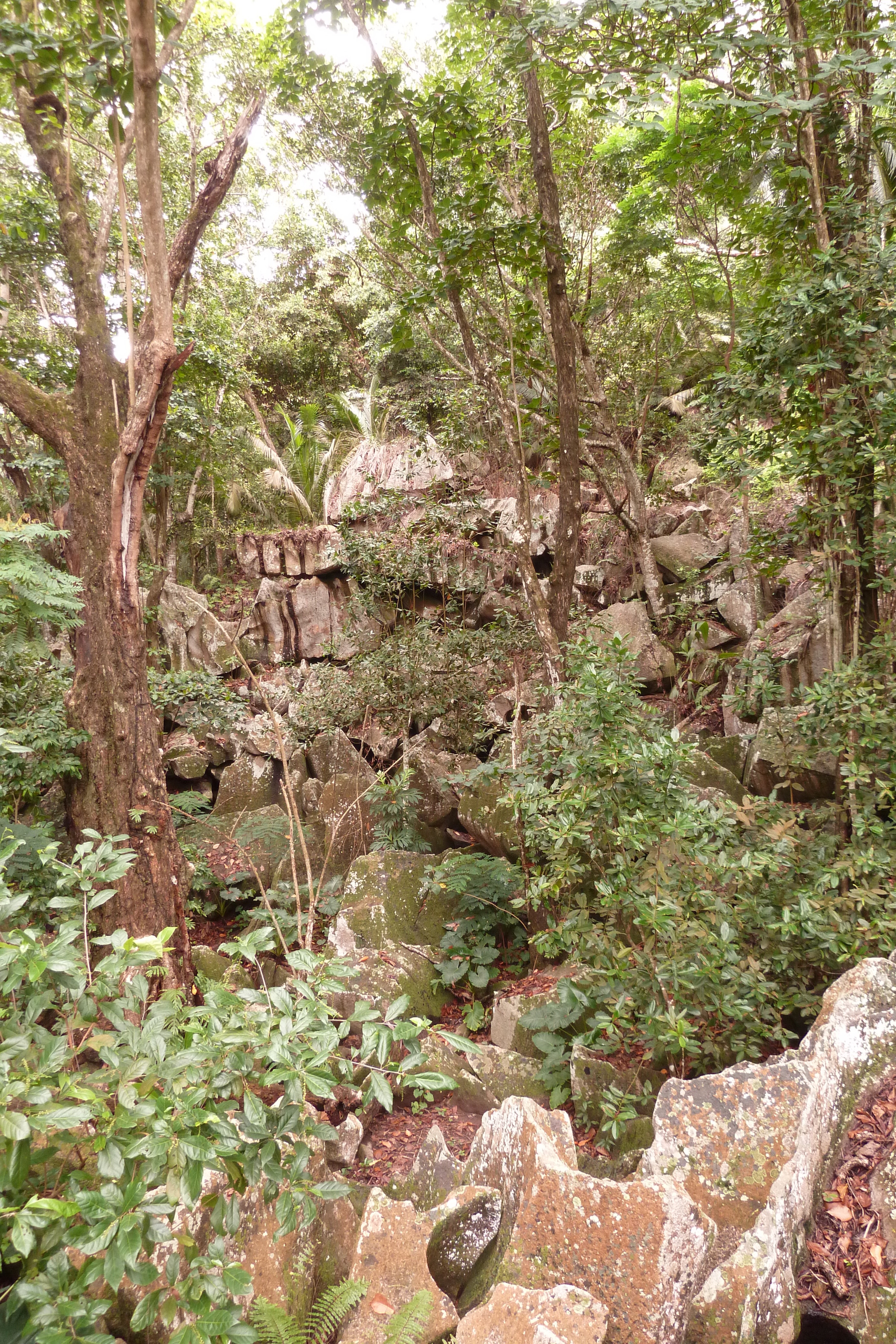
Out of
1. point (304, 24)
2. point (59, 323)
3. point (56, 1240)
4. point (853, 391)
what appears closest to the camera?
point (56, 1240)

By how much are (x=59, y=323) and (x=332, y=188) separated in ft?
14.6

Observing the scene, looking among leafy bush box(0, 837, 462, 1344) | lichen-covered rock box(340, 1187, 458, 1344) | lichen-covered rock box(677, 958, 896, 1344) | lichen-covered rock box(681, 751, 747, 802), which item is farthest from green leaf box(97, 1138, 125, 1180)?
lichen-covered rock box(681, 751, 747, 802)

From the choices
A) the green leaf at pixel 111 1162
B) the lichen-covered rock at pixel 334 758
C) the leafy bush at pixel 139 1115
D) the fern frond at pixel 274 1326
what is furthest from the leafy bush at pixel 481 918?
the green leaf at pixel 111 1162

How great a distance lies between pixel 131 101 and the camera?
2.85 meters

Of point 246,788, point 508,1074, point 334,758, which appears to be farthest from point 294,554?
point 508,1074

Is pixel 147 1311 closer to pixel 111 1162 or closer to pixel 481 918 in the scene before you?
pixel 111 1162

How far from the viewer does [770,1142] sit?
2043mm

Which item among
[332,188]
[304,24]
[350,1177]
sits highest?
[332,188]

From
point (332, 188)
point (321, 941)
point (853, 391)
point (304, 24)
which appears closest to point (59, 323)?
point (332, 188)

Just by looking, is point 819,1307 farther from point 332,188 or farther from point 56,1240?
point 332,188

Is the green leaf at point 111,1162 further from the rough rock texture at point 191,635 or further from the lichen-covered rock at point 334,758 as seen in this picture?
the rough rock texture at point 191,635

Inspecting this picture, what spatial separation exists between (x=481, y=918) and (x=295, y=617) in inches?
277

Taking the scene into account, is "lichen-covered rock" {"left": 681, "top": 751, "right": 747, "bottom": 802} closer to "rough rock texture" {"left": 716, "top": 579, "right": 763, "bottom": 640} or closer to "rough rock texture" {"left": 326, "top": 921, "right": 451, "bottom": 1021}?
"rough rock texture" {"left": 326, "top": 921, "right": 451, "bottom": 1021}

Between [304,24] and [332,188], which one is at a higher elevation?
[332,188]
